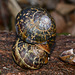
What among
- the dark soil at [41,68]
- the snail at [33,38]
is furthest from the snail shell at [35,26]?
the dark soil at [41,68]

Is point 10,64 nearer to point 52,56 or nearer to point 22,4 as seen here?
point 52,56

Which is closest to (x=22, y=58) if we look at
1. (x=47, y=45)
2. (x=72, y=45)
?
(x=47, y=45)

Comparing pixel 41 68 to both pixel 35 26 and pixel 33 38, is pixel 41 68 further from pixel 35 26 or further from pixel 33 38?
pixel 35 26

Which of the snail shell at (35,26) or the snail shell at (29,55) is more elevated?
the snail shell at (35,26)

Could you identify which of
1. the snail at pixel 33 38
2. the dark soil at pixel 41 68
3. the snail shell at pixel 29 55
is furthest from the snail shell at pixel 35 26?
the dark soil at pixel 41 68

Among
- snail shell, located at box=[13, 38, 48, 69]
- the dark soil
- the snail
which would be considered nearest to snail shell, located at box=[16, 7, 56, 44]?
the snail

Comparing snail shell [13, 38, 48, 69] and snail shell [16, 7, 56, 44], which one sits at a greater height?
snail shell [16, 7, 56, 44]

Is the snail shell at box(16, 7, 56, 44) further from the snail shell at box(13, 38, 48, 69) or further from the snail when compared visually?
the snail shell at box(13, 38, 48, 69)

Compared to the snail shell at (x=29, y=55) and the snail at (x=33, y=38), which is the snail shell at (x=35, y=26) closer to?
the snail at (x=33, y=38)
